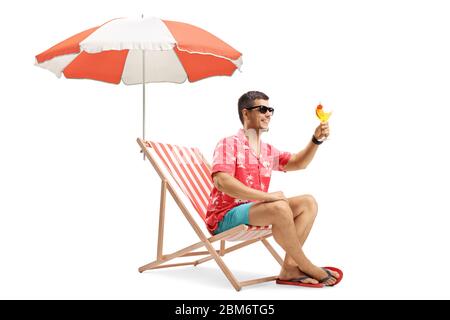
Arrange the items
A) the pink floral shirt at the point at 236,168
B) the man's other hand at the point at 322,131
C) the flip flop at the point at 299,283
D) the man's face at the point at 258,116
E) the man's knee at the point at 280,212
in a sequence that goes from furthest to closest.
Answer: the man's other hand at the point at 322,131 → the man's face at the point at 258,116 → the pink floral shirt at the point at 236,168 → the flip flop at the point at 299,283 → the man's knee at the point at 280,212

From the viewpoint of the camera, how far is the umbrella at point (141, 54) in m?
5.50

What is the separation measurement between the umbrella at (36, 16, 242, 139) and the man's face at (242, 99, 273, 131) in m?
0.38

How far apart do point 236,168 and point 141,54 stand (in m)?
1.59

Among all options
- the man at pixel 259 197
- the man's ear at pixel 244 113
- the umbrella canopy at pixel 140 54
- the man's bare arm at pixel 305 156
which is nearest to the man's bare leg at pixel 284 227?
the man at pixel 259 197

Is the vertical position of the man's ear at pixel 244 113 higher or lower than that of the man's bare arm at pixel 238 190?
higher

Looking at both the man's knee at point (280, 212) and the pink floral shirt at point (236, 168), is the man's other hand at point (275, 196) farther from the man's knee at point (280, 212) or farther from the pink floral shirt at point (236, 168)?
the pink floral shirt at point (236, 168)

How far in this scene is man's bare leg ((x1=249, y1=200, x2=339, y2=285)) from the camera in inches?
217

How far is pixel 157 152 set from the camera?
6250mm

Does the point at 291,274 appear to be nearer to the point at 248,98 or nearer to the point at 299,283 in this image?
the point at 299,283

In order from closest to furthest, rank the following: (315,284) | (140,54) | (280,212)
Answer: (280,212), (315,284), (140,54)

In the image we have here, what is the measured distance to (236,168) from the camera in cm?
581

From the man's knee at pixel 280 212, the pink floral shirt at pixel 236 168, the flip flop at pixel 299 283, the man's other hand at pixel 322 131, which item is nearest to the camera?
the man's knee at pixel 280 212

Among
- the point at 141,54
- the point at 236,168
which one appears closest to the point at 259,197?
the point at 236,168

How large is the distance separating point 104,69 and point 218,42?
1.35 m
